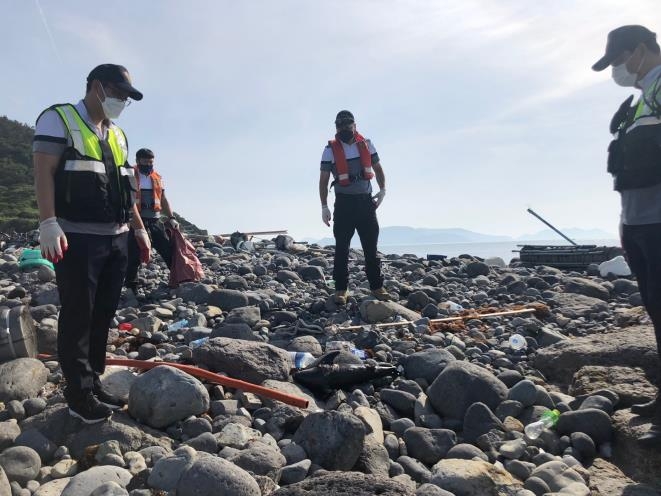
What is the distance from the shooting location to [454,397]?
4117 millimetres

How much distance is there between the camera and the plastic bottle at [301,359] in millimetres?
4730

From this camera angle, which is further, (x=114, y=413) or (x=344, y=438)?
(x=114, y=413)

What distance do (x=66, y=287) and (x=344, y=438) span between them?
1859 millimetres

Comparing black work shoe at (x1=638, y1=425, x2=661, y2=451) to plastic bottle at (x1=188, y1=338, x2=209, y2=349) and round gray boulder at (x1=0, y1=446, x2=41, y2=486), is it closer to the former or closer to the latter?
round gray boulder at (x1=0, y1=446, x2=41, y2=486)

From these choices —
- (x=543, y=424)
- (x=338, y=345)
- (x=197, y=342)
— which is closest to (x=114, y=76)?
(x=197, y=342)

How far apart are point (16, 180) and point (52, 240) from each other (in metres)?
41.7

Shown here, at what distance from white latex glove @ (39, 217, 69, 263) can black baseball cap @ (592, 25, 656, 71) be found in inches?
142

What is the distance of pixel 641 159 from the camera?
340cm

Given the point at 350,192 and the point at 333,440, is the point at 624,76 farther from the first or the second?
the point at 350,192

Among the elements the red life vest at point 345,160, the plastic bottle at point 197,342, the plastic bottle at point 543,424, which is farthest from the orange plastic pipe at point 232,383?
the red life vest at point 345,160

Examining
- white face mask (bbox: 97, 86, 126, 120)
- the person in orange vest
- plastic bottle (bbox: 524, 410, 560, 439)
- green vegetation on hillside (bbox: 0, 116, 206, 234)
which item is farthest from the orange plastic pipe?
green vegetation on hillside (bbox: 0, 116, 206, 234)

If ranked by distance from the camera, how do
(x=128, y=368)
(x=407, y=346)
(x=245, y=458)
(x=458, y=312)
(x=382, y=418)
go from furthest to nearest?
(x=458, y=312) → (x=407, y=346) → (x=128, y=368) → (x=382, y=418) → (x=245, y=458)

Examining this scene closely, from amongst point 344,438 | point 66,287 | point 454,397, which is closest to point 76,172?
point 66,287

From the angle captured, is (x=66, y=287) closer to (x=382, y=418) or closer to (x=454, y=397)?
(x=382, y=418)
